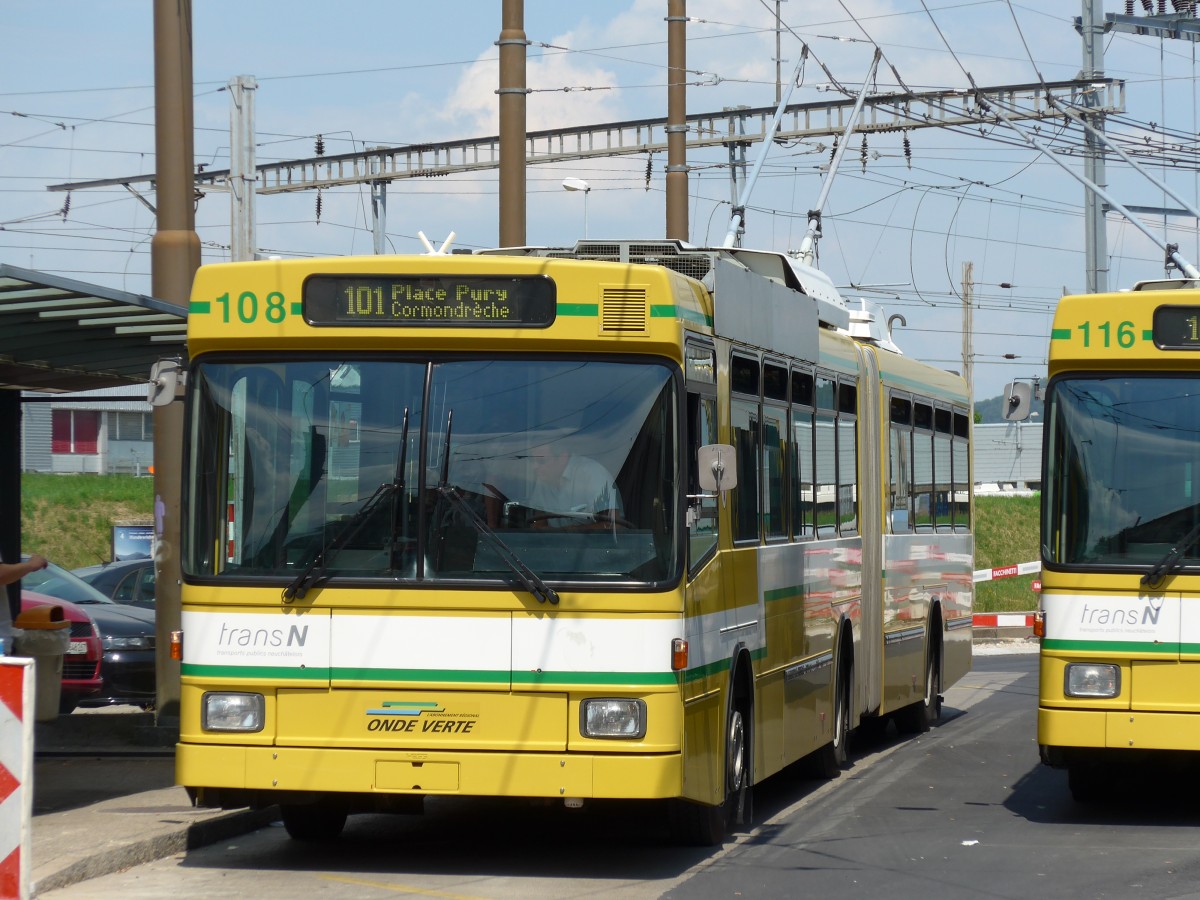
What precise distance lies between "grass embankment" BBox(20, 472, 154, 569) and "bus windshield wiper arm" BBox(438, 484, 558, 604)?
38098mm

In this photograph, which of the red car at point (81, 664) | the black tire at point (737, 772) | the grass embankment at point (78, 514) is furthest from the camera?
the grass embankment at point (78, 514)

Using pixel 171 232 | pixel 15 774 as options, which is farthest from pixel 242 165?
pixel 15 774

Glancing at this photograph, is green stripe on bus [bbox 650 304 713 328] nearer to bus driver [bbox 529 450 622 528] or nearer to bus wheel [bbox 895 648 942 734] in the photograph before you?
bus driver [bbox 529 450 622 528]

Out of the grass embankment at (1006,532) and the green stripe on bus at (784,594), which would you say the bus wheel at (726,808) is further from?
the grass embankment at (1006,532)

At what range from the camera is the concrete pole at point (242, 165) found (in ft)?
110

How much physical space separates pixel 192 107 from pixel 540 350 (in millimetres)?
5470

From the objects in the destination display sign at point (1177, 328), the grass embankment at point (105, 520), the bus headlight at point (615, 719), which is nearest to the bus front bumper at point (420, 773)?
the bus headlight at point (615, 719)

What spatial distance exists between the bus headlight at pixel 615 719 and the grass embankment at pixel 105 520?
3510 centimetres

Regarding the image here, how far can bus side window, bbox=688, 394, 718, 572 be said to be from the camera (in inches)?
377

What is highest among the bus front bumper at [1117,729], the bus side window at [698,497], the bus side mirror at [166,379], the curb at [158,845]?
the bus side mirror at [166,379]

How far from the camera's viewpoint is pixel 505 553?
9344 millimetres

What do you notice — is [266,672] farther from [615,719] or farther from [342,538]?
[615,719]

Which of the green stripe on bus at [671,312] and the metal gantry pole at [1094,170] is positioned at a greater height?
the metal gantry pole at [1094,170]

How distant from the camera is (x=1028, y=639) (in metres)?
33.4
